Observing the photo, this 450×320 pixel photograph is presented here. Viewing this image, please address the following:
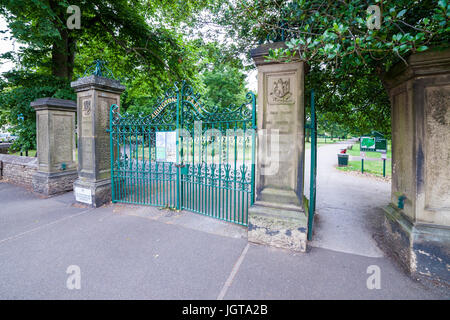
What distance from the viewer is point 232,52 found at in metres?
6.04

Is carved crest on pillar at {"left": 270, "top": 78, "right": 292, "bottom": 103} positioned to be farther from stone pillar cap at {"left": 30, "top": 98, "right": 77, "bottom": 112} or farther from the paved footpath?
stone pillar cap at {"left": 30, "top": 98, "right": 77, "bottom": 112}

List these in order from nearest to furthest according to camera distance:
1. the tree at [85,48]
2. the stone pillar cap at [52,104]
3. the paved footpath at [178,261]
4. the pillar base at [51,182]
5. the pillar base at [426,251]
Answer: the paved footpath at [178,261]
the pillar base at [426,251]
the stone pillar cap at [52,104]
the pillar base at [51,182]
the tree at [85,48]

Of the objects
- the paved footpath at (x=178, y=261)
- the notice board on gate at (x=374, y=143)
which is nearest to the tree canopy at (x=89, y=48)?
the paved footpath at (x=178, y=261)

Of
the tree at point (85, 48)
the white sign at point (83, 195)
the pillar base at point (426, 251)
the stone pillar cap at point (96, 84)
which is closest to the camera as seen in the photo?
the pillar base at point (426, 251)

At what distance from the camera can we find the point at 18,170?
815cm

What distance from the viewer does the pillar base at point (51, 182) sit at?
6.73 meters

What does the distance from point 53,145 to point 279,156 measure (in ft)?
23.6

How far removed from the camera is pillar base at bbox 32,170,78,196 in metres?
6.73

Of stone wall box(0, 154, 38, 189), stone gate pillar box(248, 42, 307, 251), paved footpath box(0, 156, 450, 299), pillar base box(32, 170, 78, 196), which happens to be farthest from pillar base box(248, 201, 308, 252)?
stone wall box(0, 154, 38, 189)

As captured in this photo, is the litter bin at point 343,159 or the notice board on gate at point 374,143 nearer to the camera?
the notice board on gate at point 374,143

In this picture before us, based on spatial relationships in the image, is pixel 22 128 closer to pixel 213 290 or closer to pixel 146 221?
pixel 146 221

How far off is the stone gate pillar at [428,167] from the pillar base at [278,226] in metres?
1.39

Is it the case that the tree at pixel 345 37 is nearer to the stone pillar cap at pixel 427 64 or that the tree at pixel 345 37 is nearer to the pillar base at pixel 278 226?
the stone pillar cap at pixel 427 64
